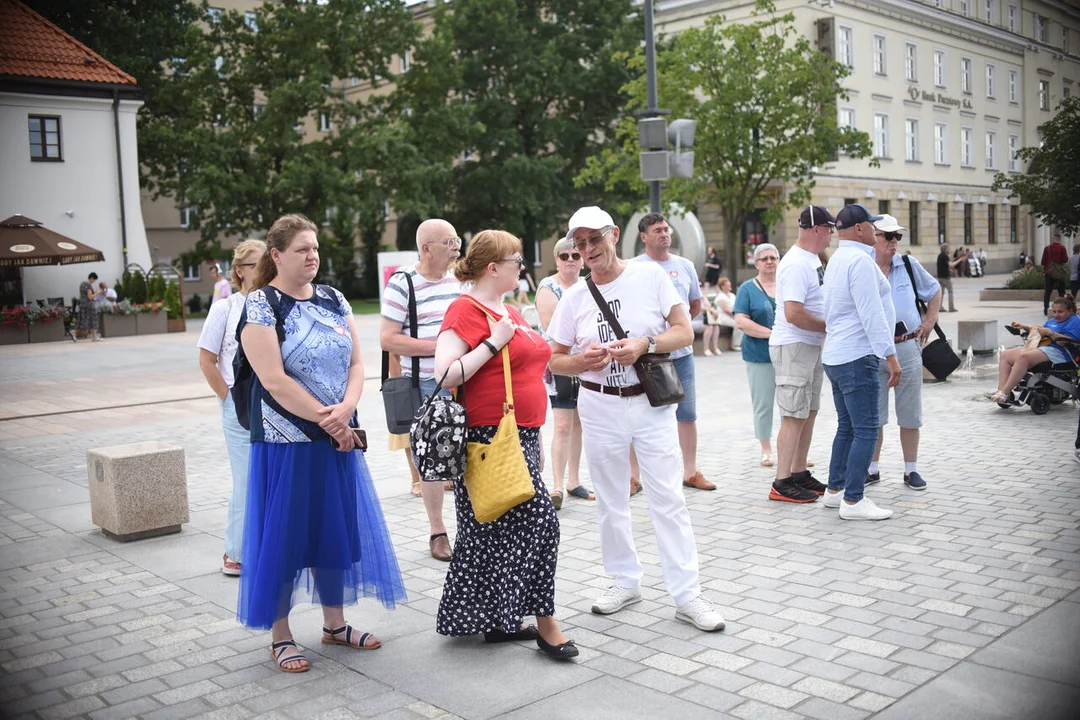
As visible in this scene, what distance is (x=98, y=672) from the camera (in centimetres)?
461

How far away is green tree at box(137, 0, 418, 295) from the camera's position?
127 feet

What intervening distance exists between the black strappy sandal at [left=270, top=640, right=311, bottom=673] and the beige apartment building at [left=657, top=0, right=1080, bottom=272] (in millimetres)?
4127

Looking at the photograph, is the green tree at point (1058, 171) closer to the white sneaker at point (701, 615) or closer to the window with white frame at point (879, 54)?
the white sneaker at point (701, 615)

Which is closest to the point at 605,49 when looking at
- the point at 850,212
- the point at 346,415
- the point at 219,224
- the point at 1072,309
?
the point at 219,224

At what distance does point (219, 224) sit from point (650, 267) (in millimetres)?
37202

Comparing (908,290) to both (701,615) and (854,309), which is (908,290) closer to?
(854,309)

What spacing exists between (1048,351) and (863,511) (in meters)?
5.43

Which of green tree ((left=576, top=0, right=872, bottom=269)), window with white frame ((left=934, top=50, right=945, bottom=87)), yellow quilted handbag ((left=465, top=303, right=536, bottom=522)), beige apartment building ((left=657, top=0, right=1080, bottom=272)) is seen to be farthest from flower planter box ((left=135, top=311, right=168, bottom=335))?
yellow quilted handbag ((left=465, top=303, right=536, bottom=522))

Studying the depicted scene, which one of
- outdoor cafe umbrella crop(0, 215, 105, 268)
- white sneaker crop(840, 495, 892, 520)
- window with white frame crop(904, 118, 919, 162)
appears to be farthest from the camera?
outdoor cafe umbrella crop(0, 215, 105, 268)

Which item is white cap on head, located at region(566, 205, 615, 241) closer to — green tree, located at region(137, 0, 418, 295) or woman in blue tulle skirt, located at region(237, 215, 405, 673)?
woman in blue tulle skirt, located at region(237, 215, 405, 673)

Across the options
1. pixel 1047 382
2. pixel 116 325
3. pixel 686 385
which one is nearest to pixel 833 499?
pixel 686 385

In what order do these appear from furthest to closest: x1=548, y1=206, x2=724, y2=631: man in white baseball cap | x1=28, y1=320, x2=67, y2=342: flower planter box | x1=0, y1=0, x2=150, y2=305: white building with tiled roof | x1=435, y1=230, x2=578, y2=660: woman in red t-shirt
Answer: x1=0, y1=0, x2=150, y2=305: white building with tiled roof, x1=28, y1=320, x2=67, y2=342: flower planter box, x1=548, y1=206, x2=724, y2=631: man in white baseball cap, x1=435, y1=230, x2=578, y2=660: woman in red t-shirt

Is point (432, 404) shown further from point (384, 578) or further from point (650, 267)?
point (650, 267)

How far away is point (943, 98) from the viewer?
64.8ft
